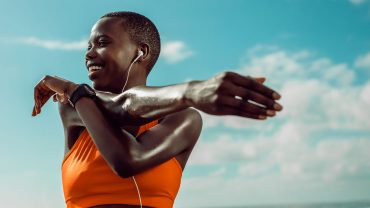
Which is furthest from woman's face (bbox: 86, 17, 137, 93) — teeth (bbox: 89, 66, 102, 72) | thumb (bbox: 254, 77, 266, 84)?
thumb (bbox: 254, 77, 266, 84)

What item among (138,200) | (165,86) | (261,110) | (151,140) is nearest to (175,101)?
(165,86)

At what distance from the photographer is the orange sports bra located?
1.57 metres

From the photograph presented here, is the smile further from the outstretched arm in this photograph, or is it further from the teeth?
the outstretched arm

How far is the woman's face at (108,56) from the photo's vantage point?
176 cm

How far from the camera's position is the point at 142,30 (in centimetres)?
193

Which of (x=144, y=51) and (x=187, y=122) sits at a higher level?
(x=144, y=51)

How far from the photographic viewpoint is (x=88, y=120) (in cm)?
147

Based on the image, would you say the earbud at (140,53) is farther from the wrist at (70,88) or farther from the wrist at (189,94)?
the wrist at (189,94)

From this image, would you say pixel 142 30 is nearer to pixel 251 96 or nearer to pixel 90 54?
pixel 90 54

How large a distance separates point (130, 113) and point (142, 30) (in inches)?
24.6

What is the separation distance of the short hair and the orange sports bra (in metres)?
0.37

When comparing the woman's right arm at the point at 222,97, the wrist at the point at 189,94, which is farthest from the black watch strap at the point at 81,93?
the wrist at the point at 189,94

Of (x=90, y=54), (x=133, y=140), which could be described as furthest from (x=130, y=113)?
(x=90, y=54)

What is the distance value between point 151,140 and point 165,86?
0.28 m
